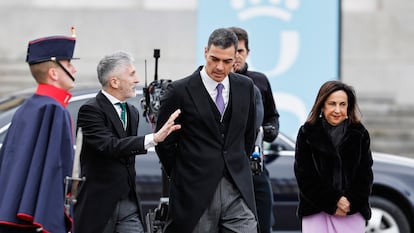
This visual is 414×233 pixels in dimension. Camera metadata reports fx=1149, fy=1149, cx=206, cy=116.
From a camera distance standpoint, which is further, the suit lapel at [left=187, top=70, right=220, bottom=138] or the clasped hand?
the clasped hand

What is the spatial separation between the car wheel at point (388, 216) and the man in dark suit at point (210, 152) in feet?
13.5

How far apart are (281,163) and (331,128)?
10.3 ft

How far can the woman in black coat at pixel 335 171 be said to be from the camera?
7.40 meters

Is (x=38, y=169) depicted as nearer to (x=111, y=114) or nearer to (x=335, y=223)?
(x=111, y=114)

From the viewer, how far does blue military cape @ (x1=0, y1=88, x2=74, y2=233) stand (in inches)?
226

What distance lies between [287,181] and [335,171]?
3159 mm

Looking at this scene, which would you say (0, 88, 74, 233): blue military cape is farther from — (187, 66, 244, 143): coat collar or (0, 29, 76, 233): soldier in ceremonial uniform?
(187, 66, 244, 143): coat collar

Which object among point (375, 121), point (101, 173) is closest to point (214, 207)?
point (101, 173)

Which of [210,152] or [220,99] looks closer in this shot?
[210,152]

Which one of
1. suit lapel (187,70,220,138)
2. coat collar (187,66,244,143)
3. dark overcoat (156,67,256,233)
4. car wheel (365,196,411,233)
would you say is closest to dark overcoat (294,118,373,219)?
dark overcoat (156,67,256,233)

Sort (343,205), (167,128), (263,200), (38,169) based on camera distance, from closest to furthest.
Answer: (38,169), (167,128), (343,205), (263,200)

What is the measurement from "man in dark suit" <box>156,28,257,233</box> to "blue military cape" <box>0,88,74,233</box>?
1.16 meters

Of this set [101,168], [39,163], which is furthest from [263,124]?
[39,163]

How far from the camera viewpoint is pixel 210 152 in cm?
685
